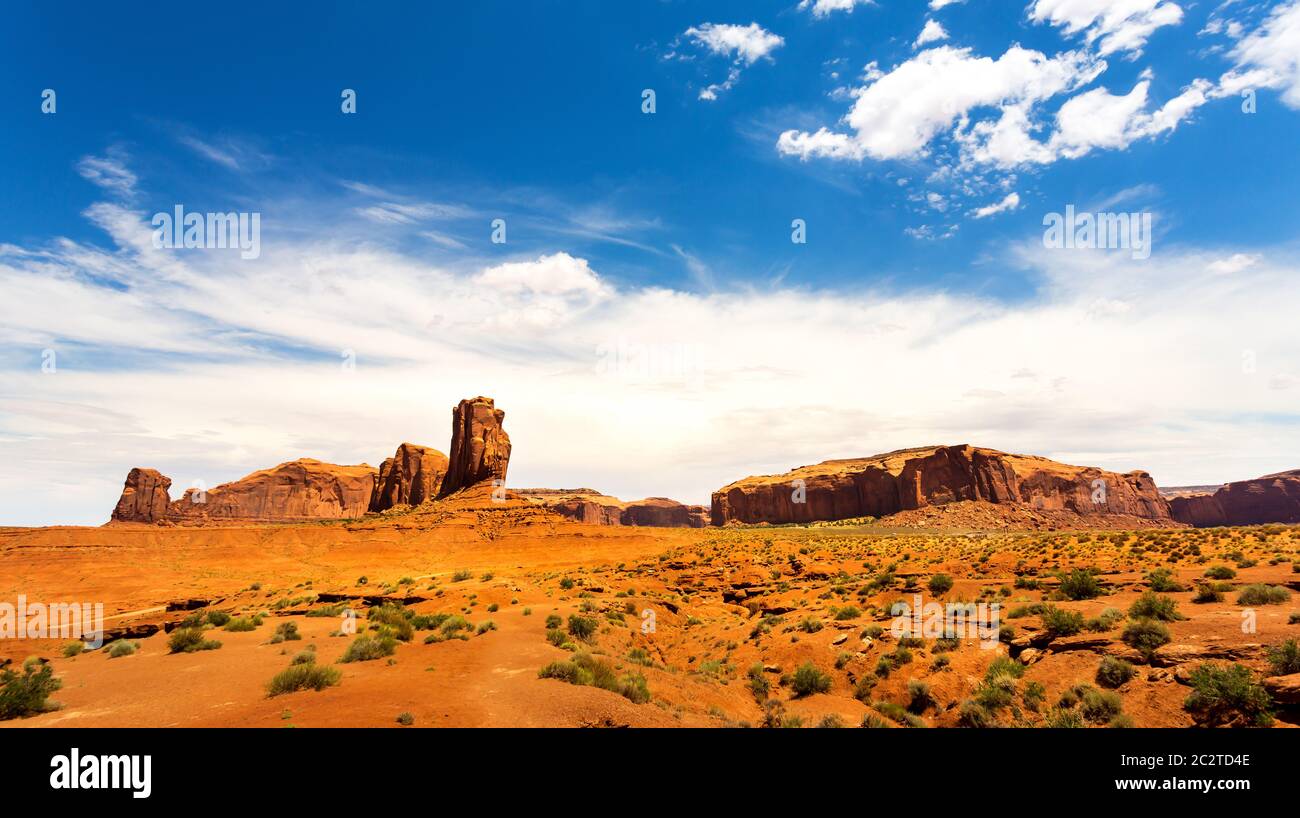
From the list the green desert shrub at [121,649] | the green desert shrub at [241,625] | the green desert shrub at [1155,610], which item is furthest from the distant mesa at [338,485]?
the green desert shrub at [1155,610]

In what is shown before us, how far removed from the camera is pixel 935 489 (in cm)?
11400

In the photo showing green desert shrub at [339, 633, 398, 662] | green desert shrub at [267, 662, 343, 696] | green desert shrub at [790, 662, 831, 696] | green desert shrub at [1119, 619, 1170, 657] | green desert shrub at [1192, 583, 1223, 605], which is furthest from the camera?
green desert shrub at [790, 662, 831, 696]

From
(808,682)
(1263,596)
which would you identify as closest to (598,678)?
(808,682)

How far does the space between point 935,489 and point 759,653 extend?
11001 centimetres

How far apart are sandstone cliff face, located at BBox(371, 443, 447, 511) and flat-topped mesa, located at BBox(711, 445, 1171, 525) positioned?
92.9 m

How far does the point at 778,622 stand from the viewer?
2316cm

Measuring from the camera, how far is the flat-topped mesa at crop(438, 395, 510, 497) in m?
83.7

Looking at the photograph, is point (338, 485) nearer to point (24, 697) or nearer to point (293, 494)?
point (293, 494)

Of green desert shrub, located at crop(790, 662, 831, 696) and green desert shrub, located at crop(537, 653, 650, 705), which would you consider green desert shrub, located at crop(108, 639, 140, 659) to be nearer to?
green desert shrub, located at crop(537, 653, 650, 705)

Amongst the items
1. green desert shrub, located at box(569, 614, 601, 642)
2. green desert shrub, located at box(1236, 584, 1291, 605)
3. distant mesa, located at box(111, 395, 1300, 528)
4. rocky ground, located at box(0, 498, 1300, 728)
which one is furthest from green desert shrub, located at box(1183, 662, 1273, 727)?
distant mesa, located at box(111, 395, 1300, 528)

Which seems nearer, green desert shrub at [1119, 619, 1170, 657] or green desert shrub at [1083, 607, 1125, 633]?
green desert shrub at [1119, 619, 1170, 657]

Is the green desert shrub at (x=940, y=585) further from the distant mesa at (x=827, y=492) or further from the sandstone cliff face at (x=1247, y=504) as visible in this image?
the sandstone cliff face at (x=1247, y=504)

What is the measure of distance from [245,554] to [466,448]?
31.7 m
